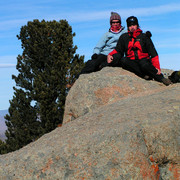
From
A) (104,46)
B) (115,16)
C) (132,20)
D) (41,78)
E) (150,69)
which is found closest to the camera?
(132,20)

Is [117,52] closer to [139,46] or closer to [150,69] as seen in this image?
[139,46]

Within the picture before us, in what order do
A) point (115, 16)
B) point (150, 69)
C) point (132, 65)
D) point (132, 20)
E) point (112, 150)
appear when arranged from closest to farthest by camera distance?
point (112, 150), point (132, 20), point (150, 69), point (132, 65), point (115, 16)

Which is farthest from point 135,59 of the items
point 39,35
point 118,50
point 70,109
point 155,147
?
point 39,35

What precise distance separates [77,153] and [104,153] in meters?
0.41

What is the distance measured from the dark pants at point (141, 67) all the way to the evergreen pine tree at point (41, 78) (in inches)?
206

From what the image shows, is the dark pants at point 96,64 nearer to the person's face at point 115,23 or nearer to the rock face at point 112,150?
the person's face at point 115,23

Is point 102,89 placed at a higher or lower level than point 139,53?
lower

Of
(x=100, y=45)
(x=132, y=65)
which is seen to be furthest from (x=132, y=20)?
(x=100, y=45)

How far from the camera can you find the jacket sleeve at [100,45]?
9.48 metres

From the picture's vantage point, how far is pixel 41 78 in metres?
13.7

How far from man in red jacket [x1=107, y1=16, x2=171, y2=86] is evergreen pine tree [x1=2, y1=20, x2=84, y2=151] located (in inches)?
210

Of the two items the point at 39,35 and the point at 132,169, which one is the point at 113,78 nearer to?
the point at 132,169

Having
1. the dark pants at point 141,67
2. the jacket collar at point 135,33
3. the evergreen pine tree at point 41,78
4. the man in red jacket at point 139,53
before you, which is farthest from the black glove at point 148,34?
the evergreen pine tree at point 41,78

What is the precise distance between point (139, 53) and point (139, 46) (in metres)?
0.21
